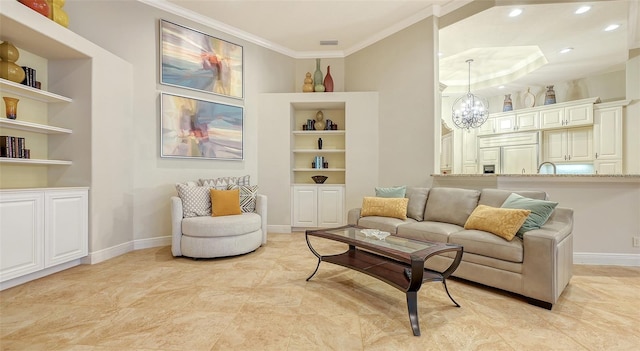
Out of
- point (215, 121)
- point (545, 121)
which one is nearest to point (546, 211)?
point (215, 121)

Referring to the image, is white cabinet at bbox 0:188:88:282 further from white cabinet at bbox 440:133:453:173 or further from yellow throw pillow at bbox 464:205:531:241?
white cabinet at bbox 440:133:453:173

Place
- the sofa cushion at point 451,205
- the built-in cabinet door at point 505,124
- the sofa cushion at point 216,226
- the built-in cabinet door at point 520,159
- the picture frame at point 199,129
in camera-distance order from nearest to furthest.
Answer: the sofa cushion at point 451,205 < the sofa cushion at point 216,226 < the picture frame at point 199,129 < the built-in cabinet door at point 520,159 < the built-in cabinet door at point 505,124

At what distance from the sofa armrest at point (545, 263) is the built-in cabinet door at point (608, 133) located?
14.9 ft

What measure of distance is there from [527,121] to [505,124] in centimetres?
45

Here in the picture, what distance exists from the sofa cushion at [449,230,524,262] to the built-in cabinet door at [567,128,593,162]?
503 centimetres

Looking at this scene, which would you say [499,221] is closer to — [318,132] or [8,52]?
[318,132]

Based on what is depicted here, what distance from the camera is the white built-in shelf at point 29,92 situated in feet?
8.18

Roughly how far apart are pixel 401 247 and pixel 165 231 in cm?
344

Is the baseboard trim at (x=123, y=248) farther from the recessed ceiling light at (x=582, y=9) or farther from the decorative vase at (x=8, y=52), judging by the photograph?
the recessed ceiling light at (x=582, y=9)

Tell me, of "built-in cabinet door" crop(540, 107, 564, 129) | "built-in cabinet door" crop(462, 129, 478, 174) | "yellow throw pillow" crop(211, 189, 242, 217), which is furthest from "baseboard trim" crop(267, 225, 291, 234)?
"built-in cabinet door" crop(540, 107, 564, 129)

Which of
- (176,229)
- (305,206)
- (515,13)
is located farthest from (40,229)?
(515,13)

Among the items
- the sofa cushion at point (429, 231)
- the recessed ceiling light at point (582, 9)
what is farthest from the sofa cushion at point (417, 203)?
the recessed ceiling light at point (582, 9)

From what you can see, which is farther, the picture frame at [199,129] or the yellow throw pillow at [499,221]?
the picture frame at [199,129]

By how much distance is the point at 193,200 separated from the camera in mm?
3506
